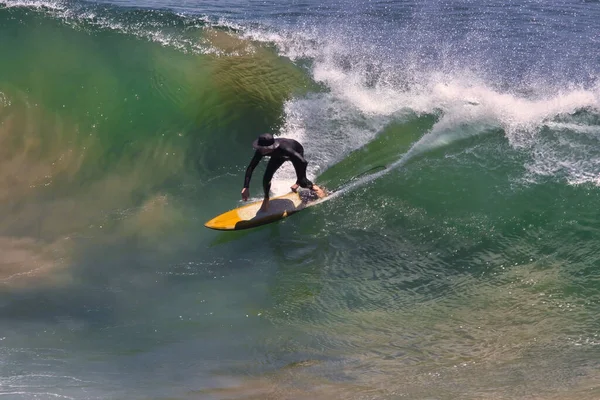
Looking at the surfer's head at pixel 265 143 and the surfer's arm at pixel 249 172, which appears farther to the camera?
the surfer's arm at pixel 249 172

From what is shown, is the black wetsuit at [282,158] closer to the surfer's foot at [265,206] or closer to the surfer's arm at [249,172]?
the surfer's arm at [249,172]

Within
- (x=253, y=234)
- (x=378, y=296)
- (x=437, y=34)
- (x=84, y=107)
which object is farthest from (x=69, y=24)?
(x=378, y=296)

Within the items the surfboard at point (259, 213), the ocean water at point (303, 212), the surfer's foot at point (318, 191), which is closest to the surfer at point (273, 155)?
the surfboard at point (259, 213)

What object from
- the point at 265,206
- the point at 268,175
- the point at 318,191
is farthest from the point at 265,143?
the point at 318,191

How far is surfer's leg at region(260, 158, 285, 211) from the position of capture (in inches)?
371

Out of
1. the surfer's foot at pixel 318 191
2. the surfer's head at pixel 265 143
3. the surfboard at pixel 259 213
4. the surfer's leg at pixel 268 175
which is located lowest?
the surfboard at pixel 259 213

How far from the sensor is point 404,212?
10094mm

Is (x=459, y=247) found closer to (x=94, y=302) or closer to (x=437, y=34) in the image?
(x=94, y=302)

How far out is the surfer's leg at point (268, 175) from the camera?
9.43 metres

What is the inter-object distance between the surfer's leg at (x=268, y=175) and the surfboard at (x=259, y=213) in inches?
5.7

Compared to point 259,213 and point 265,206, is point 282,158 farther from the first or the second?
point 259,213

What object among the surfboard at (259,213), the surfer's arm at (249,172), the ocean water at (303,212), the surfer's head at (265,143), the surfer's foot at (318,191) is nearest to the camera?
the ocean water at (303,212)

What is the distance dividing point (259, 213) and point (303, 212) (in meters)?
0.74

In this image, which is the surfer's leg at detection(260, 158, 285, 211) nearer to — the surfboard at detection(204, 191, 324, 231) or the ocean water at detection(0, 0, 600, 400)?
the surfboard at detection(204, 191, 324, 231)
